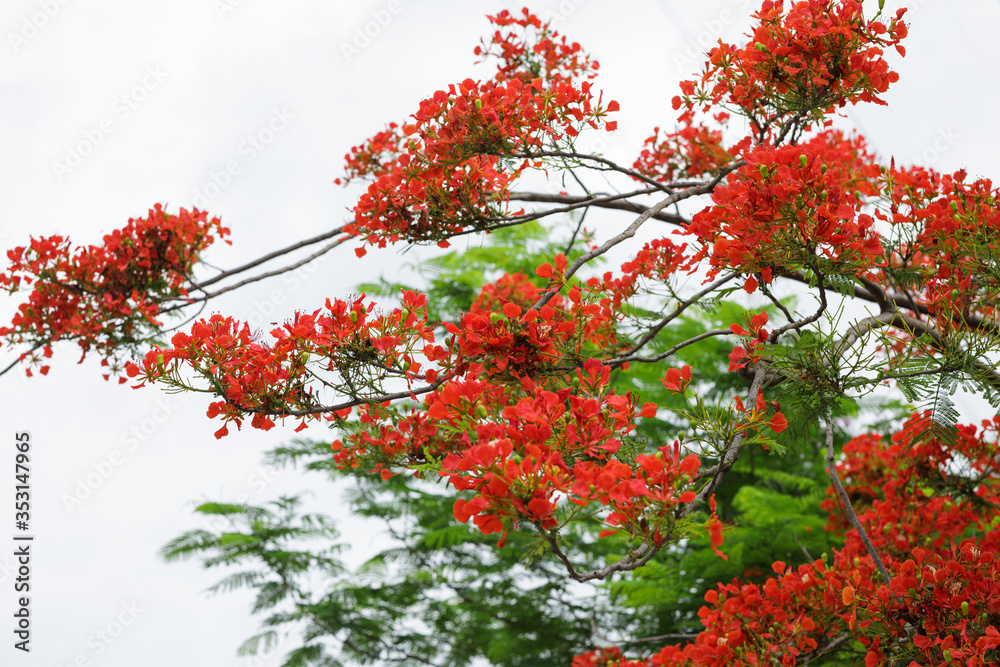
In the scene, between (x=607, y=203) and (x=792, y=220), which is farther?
(x=607, y=203)

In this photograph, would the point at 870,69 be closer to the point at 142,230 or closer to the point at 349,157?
the point at 349,157

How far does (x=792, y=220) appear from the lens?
193 centimetres

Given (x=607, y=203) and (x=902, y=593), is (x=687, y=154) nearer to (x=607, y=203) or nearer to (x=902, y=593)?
(x=607, y=203)

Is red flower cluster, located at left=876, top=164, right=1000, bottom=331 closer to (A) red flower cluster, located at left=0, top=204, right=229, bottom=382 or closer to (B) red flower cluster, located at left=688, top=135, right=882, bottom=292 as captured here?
(B) red flower cluster, located at left=688, top=135, right=882, bottom=292

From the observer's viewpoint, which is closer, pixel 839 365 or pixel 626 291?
pixel 839 365

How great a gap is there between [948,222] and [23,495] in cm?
455

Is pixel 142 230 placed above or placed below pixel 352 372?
above

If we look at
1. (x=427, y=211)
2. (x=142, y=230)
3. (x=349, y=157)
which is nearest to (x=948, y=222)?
(x=427, y=211)

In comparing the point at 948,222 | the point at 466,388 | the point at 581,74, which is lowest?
the point at 466,388

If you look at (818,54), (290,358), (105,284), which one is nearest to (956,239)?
(818,54)

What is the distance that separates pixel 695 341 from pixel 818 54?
3.29 ft

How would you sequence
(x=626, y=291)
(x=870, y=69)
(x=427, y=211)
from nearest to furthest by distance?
A: (x=870, y=69) < (x=427, y=211) < (x=626, y=291)

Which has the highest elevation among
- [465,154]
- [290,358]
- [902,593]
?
[465,154]

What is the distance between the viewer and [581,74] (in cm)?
409
